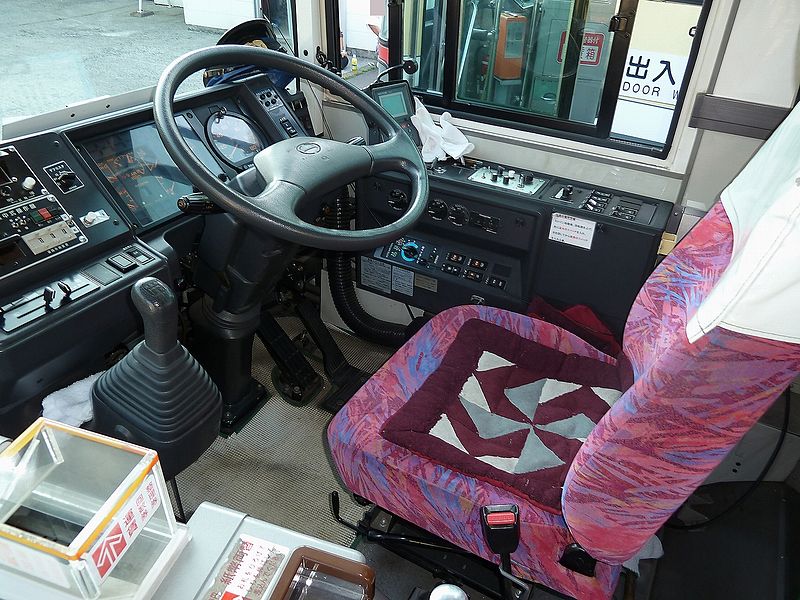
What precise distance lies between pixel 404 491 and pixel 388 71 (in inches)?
60.3

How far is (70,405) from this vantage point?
4.37 ft

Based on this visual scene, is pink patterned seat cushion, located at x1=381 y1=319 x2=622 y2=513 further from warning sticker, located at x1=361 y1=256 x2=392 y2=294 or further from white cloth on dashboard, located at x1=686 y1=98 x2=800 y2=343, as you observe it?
warning sticker, located at x1=361 y1=256 x2=392 y2=294

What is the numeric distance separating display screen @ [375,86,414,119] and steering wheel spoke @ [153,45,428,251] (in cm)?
39

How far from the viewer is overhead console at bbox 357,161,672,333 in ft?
5.72

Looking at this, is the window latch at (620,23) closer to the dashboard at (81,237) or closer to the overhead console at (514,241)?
the overhead console at (514,241)

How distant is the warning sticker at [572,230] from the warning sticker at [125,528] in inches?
59.2

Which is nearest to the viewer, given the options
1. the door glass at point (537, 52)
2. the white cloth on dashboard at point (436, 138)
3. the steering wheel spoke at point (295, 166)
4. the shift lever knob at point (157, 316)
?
the shift lever knob at point (157, 316)

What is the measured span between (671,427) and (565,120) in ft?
4.69

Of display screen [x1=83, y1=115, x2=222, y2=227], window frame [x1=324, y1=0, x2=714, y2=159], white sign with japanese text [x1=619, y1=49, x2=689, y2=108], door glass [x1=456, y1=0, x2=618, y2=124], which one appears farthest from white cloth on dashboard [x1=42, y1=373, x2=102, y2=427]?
white sign with japanese text [x1=619, y1=49, x2=689, y2=108]

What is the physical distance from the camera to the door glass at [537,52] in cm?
239

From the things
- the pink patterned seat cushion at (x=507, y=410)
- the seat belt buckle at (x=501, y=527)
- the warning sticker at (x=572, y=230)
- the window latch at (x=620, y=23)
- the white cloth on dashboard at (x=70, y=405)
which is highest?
the window latch at (x=620, y=23)

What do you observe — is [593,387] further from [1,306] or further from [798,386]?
[1,306]

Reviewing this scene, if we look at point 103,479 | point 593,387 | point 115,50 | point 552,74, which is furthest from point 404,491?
point 552,74

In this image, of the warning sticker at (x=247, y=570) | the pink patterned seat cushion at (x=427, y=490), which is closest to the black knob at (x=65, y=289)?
the pink patterned seat cushion at (x=427, y=490)
